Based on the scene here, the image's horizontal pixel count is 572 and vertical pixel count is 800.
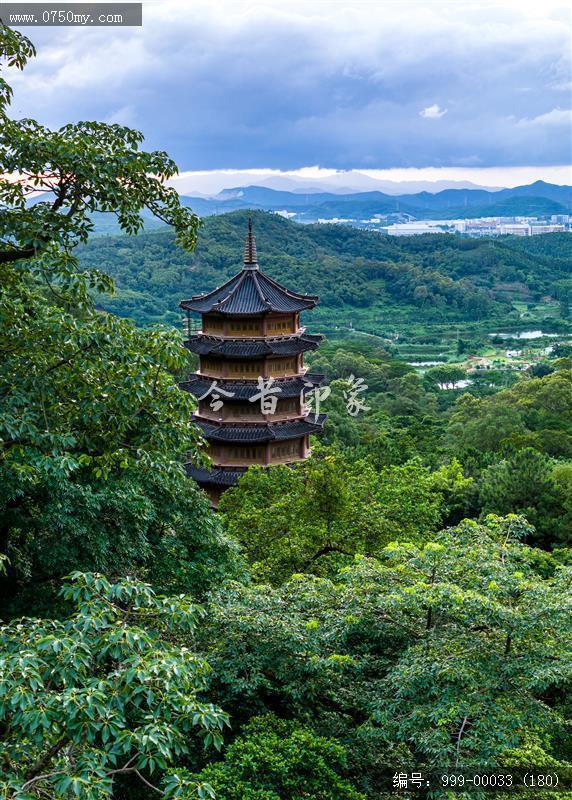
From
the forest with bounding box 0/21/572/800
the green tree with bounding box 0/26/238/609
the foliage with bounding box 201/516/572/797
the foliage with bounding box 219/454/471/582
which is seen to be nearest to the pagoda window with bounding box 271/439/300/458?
the foliage with bounding box 219/454/471/582

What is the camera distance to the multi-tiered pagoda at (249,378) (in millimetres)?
23234

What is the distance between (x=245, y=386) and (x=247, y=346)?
113 centimetres

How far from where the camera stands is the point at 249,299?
23.6m

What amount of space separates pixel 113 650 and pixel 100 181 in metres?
4.32

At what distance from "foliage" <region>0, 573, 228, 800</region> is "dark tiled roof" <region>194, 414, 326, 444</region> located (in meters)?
17.2

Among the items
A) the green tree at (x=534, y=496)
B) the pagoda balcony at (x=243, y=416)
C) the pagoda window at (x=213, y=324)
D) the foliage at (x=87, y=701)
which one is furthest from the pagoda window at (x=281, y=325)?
the foliage at (x=87, y=701)

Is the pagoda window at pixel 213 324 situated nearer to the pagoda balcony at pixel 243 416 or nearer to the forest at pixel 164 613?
the pagoda balcony at pixel 243 416

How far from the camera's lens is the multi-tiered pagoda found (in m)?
23.2

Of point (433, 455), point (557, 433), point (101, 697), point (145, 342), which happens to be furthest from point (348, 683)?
point (557, 433)

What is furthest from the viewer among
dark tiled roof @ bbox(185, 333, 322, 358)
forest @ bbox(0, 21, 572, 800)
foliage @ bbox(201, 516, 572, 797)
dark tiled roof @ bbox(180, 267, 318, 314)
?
dark tiled roof @ bbox(180, 267, 318, 314)

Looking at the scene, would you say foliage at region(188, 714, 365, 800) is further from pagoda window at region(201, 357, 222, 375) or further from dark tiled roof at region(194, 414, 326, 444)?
pagoda window at region(201, 357, 222, 375)

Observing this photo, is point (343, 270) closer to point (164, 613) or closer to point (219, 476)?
point (219, 476)

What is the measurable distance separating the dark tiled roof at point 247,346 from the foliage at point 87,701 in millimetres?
17434

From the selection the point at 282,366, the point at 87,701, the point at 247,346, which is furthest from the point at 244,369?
the point at 87,701
